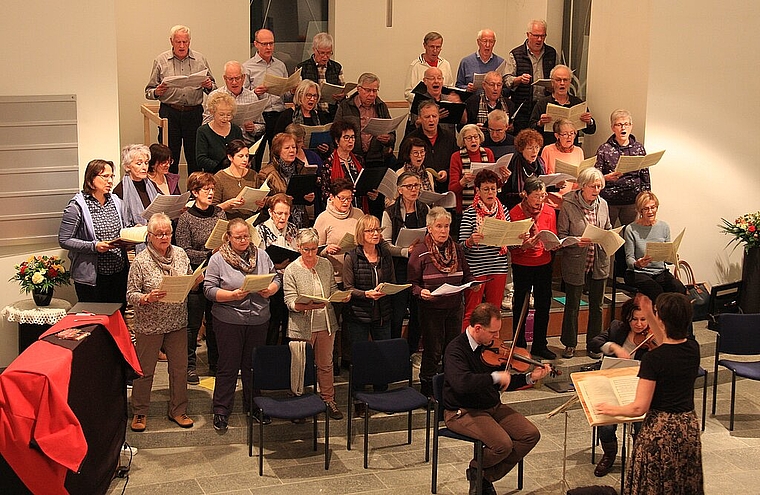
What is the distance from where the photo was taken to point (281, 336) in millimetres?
8164

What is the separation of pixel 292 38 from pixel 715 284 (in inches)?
208

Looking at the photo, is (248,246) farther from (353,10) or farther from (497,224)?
(353,10)

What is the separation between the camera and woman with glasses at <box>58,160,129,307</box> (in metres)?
7.18

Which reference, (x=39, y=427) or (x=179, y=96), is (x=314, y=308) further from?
(x=179, y=96)

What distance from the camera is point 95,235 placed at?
723 cm

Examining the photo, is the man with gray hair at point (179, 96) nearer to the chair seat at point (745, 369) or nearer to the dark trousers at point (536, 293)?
the dark trousers at point (536, 293)

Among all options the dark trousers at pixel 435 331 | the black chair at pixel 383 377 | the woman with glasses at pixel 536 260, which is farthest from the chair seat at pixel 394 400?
the woman with glasses at pixel 536 260

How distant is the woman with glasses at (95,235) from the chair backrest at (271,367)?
1.31 meters

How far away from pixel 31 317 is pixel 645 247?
4.98 m

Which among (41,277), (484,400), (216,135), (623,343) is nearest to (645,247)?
(623,343)

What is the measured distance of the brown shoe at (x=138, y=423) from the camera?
6957 mm

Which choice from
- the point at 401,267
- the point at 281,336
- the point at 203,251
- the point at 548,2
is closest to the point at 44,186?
the point at 203,251

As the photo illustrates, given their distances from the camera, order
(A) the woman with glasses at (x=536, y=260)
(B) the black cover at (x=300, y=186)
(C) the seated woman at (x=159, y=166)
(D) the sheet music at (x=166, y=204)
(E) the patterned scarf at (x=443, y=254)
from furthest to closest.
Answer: (A) the woman with glasses at (x=536, y=260) < (B) the black cover at (x=300, y=186) < (C) the seated woman at (x=159, y=166) < (E) the patterned scarf at (x=443, y=254) < (D) the sheet music at (x=166, y=204)

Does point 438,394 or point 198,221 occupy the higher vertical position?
point 198,221
